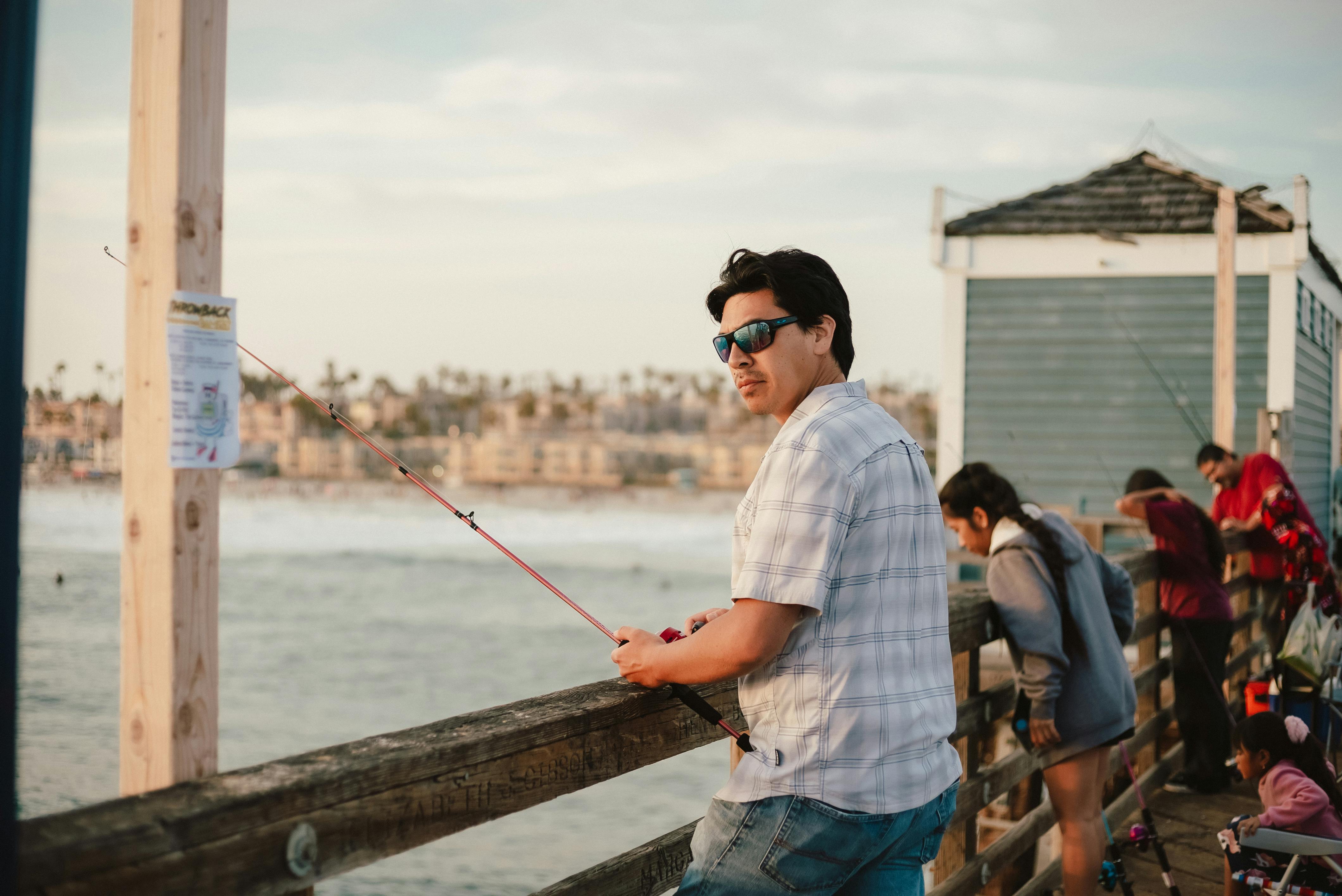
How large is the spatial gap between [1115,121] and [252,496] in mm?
92318

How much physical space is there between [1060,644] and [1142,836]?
3.20 ft

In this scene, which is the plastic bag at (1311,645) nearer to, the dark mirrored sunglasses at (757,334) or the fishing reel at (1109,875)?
the fishing reel at (1109,875)

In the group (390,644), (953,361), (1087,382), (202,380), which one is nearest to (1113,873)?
(202,380)

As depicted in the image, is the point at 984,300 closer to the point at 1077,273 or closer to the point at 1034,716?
the point at 1077,273

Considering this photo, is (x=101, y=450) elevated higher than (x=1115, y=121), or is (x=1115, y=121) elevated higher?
(x=1115, y=121)

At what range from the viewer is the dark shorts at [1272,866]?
282cm

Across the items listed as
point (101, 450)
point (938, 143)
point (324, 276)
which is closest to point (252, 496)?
point (324, 276)

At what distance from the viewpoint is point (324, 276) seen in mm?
→ 92688

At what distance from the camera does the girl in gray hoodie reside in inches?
113

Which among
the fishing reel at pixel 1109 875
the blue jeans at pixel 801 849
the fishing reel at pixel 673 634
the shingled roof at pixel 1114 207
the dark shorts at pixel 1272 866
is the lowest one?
the fishing reel at pixel 1109 875

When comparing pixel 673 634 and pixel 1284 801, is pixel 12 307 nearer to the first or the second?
pixel 673 634

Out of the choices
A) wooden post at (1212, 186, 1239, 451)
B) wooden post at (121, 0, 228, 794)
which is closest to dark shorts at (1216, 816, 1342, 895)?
wooden post at (121, 0, 228, 794)

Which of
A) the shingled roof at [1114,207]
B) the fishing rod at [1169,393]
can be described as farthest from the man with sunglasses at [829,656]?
the fishing rod at [1169,393]

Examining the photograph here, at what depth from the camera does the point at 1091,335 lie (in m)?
11.2
